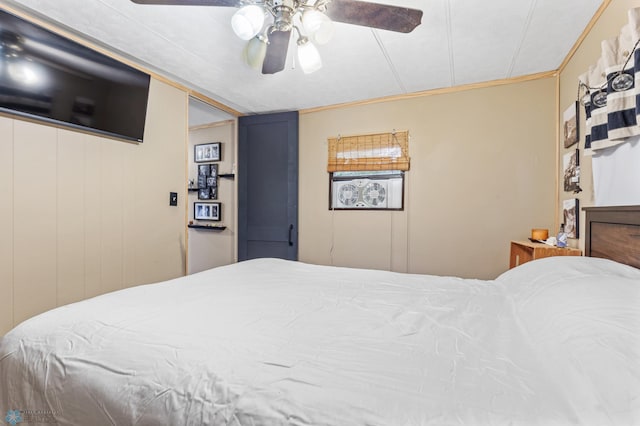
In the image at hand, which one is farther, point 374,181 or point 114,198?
point 374,181

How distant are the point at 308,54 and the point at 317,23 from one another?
28 centimetres

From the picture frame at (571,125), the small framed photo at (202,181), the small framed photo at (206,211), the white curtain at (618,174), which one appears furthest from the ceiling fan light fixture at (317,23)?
the small framed photo at (202,181)

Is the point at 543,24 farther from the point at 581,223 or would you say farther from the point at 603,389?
the point at 603,389

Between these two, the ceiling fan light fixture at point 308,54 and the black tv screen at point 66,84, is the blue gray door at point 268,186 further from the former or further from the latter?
the ceiling fan light fixture at point 308,54

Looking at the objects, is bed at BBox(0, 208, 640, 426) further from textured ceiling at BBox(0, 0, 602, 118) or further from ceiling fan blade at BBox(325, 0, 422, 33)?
textured ceiling at BBox(0, 0, 602, 118)

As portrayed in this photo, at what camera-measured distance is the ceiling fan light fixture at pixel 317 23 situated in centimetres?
146

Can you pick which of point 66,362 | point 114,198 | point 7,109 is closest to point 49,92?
point 7,109

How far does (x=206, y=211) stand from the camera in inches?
172

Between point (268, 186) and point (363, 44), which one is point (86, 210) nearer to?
point (268, 186)

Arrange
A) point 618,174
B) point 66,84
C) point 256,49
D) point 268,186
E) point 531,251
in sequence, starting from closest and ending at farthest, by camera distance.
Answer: point 618,174 → point 256,49 → point 66,84 → point 531,251 → point 268,186

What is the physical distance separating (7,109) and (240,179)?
2405 mm

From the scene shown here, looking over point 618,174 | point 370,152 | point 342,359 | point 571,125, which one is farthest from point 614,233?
point 370,152

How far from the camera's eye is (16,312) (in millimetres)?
1924

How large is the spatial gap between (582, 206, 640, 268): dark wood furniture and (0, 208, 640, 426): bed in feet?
0.12
